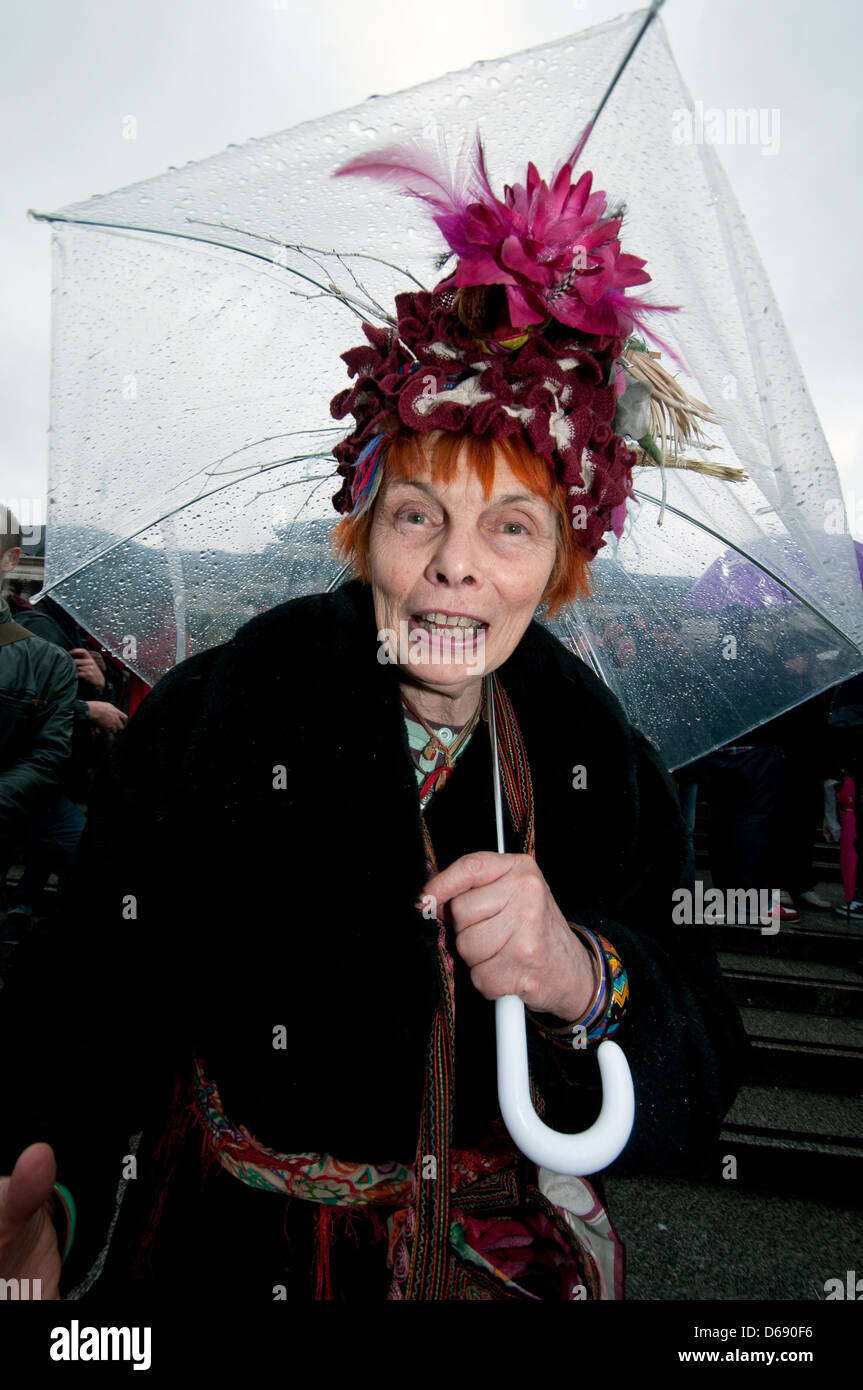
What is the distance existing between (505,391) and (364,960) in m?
0.96

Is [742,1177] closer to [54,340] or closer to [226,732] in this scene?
[226,732]

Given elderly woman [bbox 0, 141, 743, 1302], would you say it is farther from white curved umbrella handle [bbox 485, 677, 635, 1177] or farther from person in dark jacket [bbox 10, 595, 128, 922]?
person in dark jacket [bbox 10, 595, 128, 922]

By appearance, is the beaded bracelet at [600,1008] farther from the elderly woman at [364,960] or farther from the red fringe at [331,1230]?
the red fringe at [331,1230]

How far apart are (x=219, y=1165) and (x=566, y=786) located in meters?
0.91

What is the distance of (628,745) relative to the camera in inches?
61.3

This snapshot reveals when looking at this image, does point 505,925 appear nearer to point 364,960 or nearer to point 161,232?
point 364,960

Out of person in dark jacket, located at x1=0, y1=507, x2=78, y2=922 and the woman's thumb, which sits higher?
person in dark jacket, located at x1=0, y1=507, x2=78, y2=922

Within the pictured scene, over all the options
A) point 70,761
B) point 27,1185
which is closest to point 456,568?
point 27,1185

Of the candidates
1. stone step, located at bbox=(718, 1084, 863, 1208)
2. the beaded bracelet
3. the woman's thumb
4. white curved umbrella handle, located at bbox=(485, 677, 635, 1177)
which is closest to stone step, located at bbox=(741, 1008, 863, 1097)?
stone step, located at bbox=(718, 1084, 863, 1208)

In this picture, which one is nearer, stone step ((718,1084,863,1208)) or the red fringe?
the red fringe

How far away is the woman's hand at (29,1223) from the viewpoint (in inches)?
38.0

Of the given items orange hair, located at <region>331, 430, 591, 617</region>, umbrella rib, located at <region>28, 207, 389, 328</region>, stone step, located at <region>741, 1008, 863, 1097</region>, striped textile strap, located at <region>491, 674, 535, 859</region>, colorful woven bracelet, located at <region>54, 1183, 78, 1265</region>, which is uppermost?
umbrella rib, located at <region>28, 207, 389, 328</region>

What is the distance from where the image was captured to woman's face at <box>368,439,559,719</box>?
1296 mm
